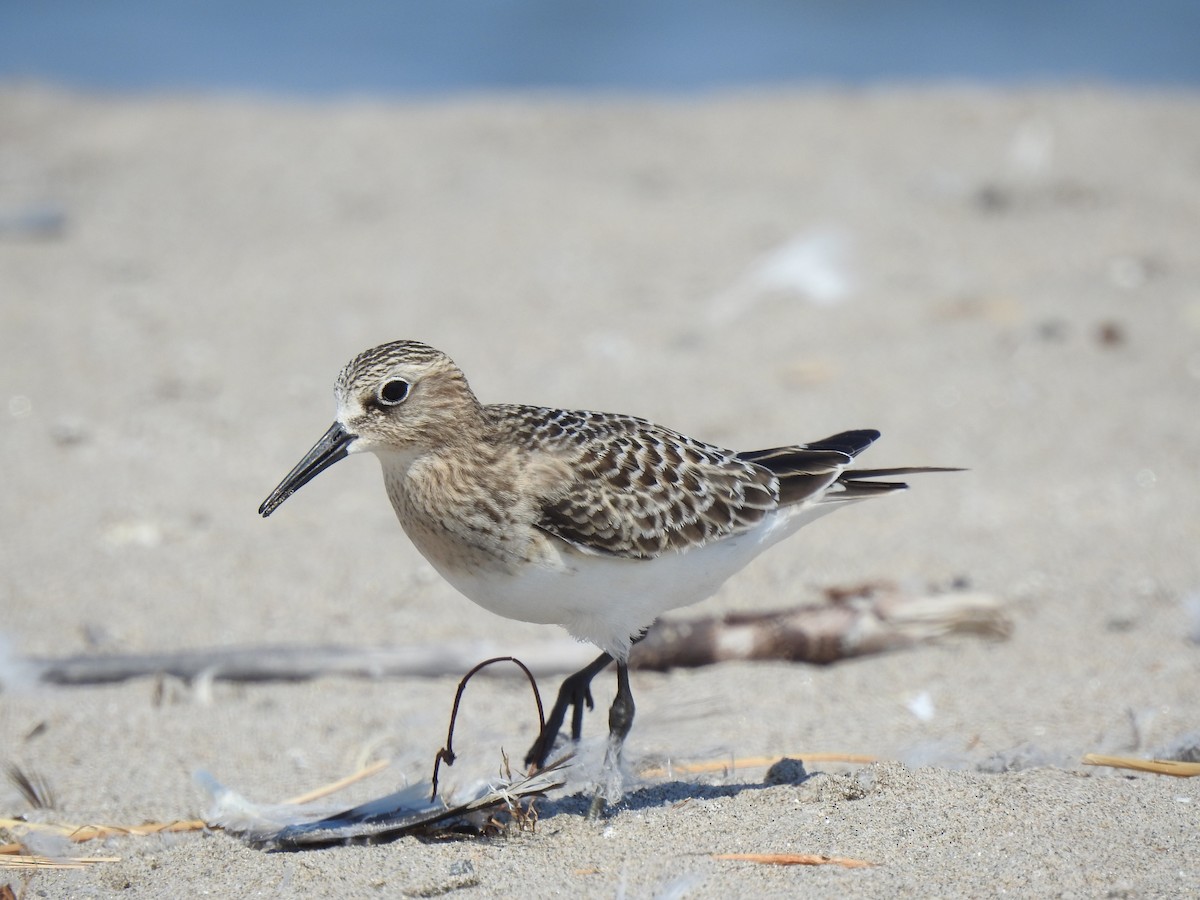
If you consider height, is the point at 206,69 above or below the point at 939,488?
above

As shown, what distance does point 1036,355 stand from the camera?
320 inches

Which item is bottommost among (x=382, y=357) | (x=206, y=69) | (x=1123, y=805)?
(x=1123, y=805)

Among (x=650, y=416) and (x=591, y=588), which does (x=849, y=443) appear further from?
(x=650, y=416)

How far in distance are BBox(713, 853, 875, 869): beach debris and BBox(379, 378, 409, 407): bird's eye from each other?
1579 mm

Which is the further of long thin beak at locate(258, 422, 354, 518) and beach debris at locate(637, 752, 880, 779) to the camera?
beach debris at locate(637, 752, 880, 779)

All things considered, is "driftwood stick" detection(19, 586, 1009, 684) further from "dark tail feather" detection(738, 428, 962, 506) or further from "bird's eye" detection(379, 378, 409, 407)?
"bird's eye" detection(379, 378, 409, 407)

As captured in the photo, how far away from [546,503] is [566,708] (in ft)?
2.65

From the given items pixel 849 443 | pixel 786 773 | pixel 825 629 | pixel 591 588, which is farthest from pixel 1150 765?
pixel 591 588

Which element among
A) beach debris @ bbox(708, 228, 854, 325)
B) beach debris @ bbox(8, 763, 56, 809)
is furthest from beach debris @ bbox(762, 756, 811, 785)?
beach debris @ bbox(708, 228, 854, 325)

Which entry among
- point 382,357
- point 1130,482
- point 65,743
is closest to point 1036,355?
point 1130,482

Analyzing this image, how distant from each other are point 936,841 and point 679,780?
952mm

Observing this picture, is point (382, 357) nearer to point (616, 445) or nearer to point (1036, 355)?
point (616, 445)

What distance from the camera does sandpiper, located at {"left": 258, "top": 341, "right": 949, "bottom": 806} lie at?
3.76 meters

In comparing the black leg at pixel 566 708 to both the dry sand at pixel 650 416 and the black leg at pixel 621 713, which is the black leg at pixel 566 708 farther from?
the dry sand at pixel 650 416
